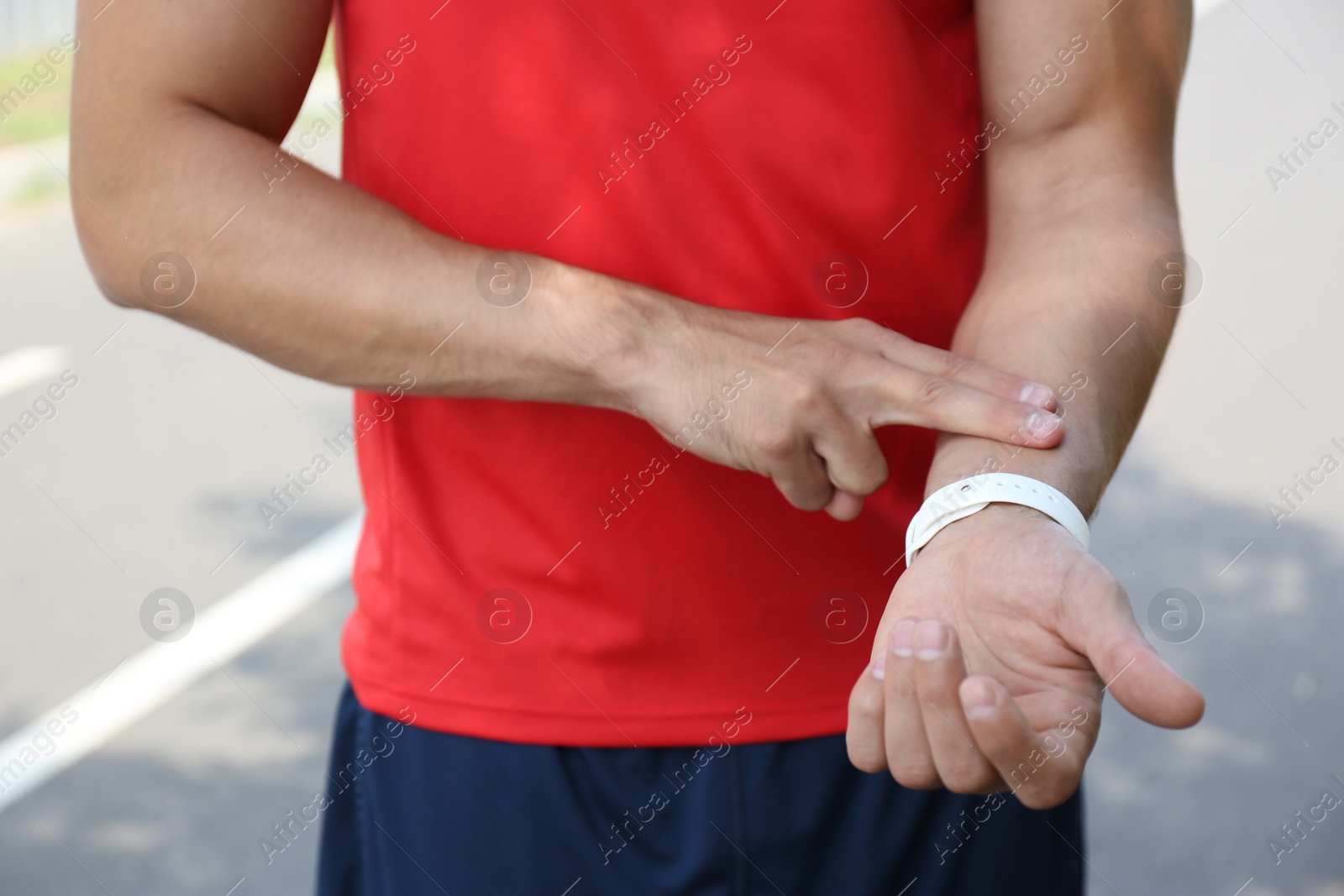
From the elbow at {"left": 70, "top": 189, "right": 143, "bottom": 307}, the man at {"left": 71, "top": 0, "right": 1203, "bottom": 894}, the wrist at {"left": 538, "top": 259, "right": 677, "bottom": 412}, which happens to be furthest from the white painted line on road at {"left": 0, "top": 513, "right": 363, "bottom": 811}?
the wrist at {"left": 538, "top": 259, "right": 677, "bottom": 412}

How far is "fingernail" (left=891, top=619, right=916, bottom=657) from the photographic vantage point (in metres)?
1.12

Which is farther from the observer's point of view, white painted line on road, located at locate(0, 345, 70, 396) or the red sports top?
A: white painted line on road, located at locate(0, 345, 70, 396)

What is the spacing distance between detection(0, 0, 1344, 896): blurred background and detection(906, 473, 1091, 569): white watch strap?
8.24ft

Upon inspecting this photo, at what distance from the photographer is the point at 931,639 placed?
1.10 m

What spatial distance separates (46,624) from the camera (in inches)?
174

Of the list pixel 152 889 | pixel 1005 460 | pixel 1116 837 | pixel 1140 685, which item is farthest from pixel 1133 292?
pixel 152 889

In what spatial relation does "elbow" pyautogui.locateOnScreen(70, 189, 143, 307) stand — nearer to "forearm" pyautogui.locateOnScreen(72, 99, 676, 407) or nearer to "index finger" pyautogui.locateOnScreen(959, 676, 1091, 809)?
"forearm" pyautogui.locateOnScreen(72, 99, 676, 407)

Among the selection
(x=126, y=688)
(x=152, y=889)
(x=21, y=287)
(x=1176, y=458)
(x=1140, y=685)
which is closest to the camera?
(x=1140, y=685)

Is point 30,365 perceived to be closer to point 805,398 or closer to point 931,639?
point 805,398

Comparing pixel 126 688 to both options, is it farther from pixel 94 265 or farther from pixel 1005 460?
pixel 1005 460

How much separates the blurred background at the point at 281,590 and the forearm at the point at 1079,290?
95.5 inches

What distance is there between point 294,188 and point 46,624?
3.65 metres

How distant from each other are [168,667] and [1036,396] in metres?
3.63

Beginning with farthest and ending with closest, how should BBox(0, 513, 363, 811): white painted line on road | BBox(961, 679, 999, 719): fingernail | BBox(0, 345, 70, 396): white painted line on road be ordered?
BBox(0, 345, 70, 396): white painted line on road
BBox(0, 513, 363, 811): white painted line on road
BBox(961, 679, 999, 719): fingernail
